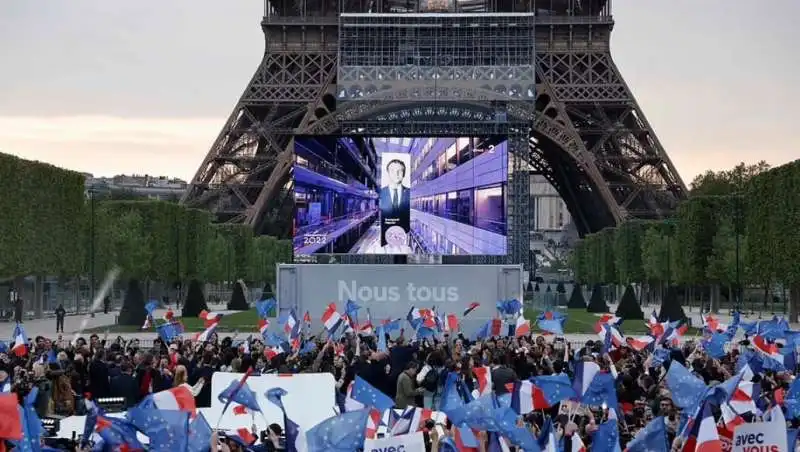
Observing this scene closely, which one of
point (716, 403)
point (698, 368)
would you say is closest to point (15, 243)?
point (698, 368)

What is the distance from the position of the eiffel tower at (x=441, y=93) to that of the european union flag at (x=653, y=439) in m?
57.7

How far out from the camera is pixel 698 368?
16312mm

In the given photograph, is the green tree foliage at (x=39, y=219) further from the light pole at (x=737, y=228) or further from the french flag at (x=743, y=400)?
the french flag at (x=743, y=400)

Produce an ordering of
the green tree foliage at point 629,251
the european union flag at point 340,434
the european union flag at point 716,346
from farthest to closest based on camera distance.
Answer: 1. the green tree foliage at point 629,251
2. the european union flag at point 716,346
3. the european union flag at point 340,434

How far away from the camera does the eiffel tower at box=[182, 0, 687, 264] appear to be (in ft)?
225

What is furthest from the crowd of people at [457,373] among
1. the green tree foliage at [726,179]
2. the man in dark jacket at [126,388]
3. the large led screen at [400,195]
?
the green tree foliage at [726,179]

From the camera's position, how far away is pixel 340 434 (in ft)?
29.5

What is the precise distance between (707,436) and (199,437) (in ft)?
11.5

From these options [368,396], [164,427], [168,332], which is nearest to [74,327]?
[168,332]

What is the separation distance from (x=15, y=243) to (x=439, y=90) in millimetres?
29542

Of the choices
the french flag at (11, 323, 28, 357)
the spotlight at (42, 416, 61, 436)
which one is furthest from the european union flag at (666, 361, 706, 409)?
the french flag at (11, 323, 28, 357)

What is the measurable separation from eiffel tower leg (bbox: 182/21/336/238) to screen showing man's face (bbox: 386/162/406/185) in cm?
2790

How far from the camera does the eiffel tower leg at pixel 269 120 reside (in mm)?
68500

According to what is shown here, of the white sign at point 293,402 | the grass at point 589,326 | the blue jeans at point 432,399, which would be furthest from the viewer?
the grass at point 589,326
